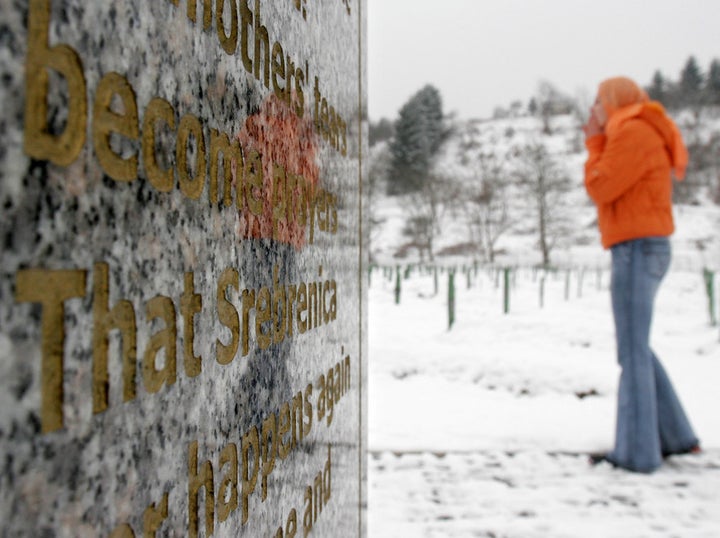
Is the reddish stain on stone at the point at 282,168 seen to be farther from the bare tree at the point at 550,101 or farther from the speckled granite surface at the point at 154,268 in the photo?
the bare tree at the point at 550,101

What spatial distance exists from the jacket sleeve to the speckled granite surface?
1827 mm

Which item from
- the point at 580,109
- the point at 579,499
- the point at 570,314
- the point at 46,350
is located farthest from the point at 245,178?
the point at 580,109

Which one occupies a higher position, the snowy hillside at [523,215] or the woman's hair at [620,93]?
the snowy hillside at [523,215]

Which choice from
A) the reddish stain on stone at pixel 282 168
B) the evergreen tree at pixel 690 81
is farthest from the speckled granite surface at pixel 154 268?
the evergreen tree at pixel 690 81

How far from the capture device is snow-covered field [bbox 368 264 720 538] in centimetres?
219

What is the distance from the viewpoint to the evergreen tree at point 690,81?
4606cm

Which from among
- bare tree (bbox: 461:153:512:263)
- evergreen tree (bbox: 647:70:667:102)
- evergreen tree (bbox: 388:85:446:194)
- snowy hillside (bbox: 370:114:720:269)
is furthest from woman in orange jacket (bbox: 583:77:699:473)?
evergreen tree (bbox: 647:70:667:102)

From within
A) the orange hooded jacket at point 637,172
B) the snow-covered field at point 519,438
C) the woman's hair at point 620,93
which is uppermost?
the woman's hair at point 620,93

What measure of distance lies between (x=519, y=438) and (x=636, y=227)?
1380 millimetres

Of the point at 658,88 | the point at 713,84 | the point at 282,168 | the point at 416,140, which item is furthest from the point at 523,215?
the point at 282,168

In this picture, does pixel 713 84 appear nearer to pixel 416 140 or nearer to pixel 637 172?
pixel 416 140

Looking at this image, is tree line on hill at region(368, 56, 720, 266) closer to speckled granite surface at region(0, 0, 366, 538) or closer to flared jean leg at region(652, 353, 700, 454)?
flared jean leg at region(652, 353, 700, 454)

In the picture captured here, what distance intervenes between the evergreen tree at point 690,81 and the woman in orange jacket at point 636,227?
167ft

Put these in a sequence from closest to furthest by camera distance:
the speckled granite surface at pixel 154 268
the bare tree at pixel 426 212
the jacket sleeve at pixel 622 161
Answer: the speckled granite surface at pixel 154 268, the jacket sleeve at pixel 622 161, the bare tree at pixel 426 212
